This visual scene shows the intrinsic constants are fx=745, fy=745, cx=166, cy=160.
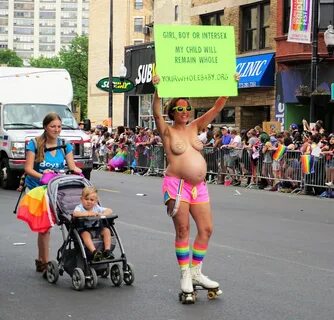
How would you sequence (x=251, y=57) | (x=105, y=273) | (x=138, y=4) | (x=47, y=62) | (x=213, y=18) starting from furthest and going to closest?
(x=47, y=62), (x=138, y=4), (x=213, y=18), (x=251, y=57), (x=105, y=273)

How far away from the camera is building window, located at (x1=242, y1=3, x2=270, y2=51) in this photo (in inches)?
1193

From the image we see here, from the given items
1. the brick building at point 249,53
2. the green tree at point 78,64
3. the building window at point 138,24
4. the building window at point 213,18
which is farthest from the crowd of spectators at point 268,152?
the green tree at point 78,64

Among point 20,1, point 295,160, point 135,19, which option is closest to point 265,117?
point 295,160

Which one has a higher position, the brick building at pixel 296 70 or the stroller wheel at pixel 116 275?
the brick building at pixel 296 70

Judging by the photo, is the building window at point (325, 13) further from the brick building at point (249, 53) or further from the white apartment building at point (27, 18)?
the white apartment building at point (27, 18)

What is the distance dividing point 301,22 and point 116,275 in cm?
1898

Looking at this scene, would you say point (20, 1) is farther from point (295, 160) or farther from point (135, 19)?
point (295, 160)

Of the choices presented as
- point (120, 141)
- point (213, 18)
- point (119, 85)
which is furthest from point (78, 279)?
point (119, 85)

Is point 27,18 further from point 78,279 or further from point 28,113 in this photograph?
point 78,279

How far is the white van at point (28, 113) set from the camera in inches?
708

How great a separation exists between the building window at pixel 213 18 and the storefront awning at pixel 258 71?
12.5 feet

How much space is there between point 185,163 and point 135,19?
60131 mm

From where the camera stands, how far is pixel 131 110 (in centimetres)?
4378

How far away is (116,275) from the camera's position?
7398mm
